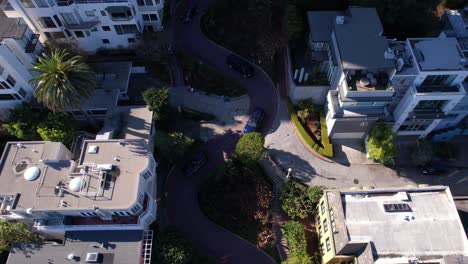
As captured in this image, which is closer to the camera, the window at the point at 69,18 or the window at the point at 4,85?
the window at the point at 4,85

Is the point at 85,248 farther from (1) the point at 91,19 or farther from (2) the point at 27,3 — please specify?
(2) the point at 27,3

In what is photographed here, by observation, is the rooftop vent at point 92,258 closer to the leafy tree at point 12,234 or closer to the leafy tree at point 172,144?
the leafy tree at point 12,234

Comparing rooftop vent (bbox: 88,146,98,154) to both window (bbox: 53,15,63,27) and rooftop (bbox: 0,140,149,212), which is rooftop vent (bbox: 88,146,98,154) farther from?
window (bbox: 53,15,63,27)

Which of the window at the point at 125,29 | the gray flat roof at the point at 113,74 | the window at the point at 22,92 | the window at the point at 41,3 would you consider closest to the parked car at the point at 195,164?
the gray flat roof at the point at 113,74

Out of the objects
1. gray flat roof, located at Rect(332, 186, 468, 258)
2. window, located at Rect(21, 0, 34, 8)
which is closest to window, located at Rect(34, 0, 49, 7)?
window, located at Rect(21, 0, 34, 8)

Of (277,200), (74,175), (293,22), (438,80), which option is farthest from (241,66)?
(74,175)

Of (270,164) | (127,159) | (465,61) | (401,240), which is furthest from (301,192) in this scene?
(465,61)
